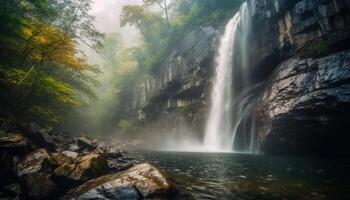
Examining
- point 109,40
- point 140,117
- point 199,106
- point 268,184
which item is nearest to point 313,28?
point 268,184

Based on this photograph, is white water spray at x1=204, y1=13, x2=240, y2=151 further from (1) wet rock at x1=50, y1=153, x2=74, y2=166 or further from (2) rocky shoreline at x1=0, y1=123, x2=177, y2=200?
(1) wet rock at x1=50, y1=153, x2=74, y2=166

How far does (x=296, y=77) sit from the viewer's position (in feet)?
53.6

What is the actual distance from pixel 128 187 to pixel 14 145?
5.10 m

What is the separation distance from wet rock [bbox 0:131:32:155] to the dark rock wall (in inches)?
545

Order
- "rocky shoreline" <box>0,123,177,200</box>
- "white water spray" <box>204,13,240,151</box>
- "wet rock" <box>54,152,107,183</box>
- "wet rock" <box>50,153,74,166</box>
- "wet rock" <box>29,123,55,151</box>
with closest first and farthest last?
1. "rocky shoreline" <box>0,123,177,200</box>
2. "wet rock" <box>54,152,107,183</box>
3. "wet rock" <box>50,153,74,166</box>
4. "wet rock" <box>29,123,55,151</box>
5. "white water spray" <box>204,13,240,151</box>

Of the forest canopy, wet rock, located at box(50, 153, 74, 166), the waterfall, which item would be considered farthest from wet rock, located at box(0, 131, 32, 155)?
the waterfall

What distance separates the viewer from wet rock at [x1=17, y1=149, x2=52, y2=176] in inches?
302

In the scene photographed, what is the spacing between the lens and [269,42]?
20.9 meters

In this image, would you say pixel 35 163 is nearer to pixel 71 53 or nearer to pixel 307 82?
pixel 71 53

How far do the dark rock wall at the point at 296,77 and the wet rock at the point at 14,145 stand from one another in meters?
13.8

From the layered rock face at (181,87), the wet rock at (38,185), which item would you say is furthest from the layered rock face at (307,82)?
the wet rock at (38,185)

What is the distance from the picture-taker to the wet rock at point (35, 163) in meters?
7.68

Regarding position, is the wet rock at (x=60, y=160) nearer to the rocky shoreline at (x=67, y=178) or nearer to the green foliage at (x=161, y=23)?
the rocky shoreline at (x=67, y=178)

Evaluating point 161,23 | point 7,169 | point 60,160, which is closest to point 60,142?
point 60,160
